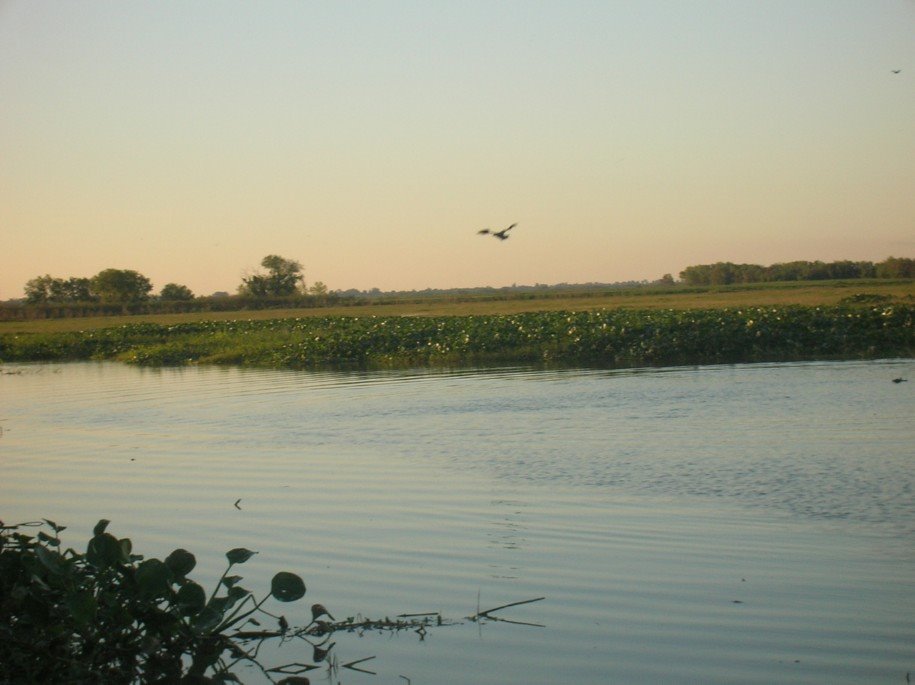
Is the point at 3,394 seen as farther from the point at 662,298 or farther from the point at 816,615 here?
the point at 662,298

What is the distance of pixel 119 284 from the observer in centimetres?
11169

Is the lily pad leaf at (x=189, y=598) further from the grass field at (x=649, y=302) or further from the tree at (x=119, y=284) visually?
the tree at (x=119, y=284)

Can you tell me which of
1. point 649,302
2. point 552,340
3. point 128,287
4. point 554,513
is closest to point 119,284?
point 128,287

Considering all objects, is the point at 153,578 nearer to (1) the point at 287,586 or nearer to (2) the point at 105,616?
(2) the point at 105,616

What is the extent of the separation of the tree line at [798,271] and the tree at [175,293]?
5385cm

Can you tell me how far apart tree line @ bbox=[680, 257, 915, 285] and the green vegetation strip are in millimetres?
38823

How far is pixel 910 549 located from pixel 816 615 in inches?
88.6

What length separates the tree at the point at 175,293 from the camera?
10425 centimetres

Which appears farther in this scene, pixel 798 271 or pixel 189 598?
pixel 798 271

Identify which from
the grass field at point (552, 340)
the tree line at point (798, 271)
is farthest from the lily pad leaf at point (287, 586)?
the tree line at point (798, 271)

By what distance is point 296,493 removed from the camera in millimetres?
12680

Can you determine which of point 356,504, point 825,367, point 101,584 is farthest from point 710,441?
point 825,367

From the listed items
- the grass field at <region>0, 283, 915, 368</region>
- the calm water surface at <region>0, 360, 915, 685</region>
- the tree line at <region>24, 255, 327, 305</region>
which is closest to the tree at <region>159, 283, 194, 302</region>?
the tree line at <region>24, 255, 327, 305</region>

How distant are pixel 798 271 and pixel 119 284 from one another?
234ft
